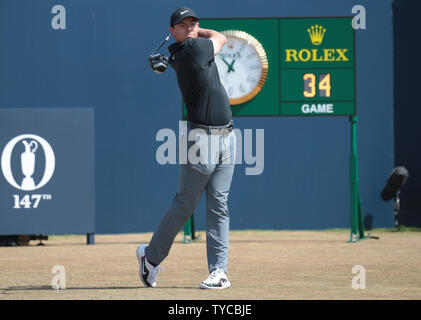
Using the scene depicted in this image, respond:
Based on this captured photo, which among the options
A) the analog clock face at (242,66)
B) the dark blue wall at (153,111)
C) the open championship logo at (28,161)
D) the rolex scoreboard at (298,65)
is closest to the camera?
the open championship logo at (28,161)

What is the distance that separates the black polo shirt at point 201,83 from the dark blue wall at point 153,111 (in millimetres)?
7638

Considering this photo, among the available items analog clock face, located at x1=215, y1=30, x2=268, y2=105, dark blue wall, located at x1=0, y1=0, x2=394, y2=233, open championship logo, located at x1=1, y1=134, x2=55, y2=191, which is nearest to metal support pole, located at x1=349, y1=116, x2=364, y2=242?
analog clock face, located at x1=215, y1=30, x2=268, y2=105

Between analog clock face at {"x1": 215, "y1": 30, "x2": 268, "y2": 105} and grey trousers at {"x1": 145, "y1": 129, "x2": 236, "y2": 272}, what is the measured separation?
5.12m

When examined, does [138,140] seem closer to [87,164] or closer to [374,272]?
[87,164]

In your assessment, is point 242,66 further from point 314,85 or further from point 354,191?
point 354,191

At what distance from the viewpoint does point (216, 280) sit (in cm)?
565

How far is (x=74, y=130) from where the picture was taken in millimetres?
10711

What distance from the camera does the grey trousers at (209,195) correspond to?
18.4 ft

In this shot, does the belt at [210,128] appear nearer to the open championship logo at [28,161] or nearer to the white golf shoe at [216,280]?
the white golf shoe at [216,280]

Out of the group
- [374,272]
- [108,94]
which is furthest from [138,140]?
[374,272]

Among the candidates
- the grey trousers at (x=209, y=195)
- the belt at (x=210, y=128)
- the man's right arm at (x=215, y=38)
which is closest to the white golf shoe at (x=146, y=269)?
the grey trousers at (x=209, y=195)

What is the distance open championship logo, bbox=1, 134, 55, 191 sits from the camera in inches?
412

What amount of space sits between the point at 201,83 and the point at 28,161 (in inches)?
211

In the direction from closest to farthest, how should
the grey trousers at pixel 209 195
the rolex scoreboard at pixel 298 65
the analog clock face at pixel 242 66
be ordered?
1. the grey trousers at pixel 209 195
2. the rolex scoreboard at pixel 298 65
3. the analog clock face at pixel 242 66
